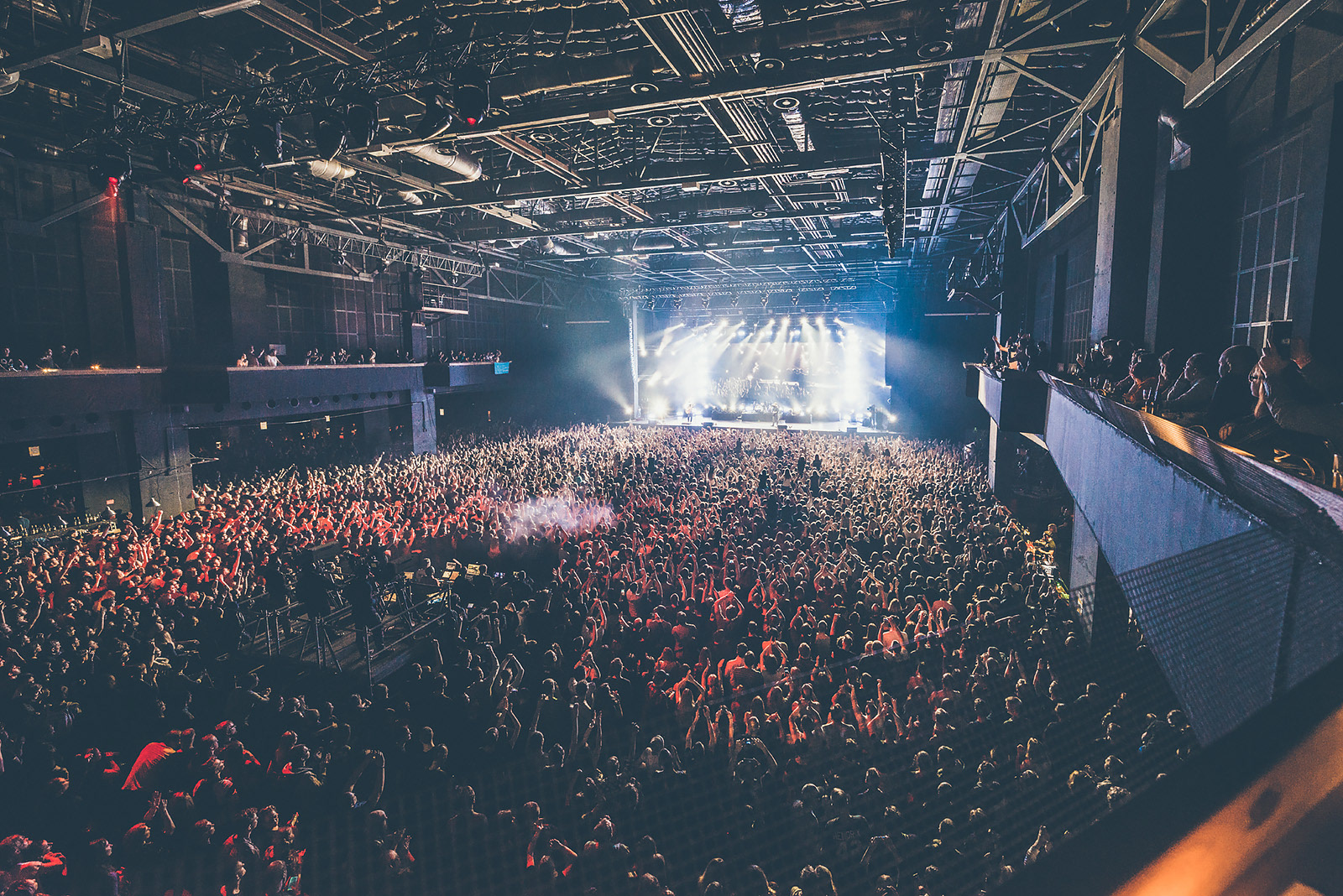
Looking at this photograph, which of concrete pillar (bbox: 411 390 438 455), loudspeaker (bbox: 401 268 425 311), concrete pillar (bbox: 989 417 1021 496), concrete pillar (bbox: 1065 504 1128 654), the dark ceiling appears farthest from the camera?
concrete pillar (bbox: 411 390 438 455)

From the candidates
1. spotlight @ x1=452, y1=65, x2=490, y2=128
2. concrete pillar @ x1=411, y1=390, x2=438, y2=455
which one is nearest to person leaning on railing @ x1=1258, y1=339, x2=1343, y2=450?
spotlight @ x1=452, y1=65, x2=490, y2=128

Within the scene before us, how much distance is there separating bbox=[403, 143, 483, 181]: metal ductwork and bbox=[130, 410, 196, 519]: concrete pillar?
896 cm

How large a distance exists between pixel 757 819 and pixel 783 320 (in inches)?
1247

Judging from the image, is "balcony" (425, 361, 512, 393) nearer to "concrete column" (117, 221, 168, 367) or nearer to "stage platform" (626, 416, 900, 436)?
"concrete column" (117, 221, 168, 367)

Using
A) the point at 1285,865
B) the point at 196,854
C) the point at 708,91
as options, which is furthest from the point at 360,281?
the point at 1285,865

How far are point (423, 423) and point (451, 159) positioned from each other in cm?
1284

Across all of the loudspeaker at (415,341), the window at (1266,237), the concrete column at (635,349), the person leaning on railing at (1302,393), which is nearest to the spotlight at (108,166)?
the loudspeaker at (415,341)

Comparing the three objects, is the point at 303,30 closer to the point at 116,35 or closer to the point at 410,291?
the point at 116,35

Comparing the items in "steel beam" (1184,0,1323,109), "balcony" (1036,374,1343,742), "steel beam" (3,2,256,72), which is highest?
"steel beam" (3,2,256,72)

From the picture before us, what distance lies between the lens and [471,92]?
21.7ft

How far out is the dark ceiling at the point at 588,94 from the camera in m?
6.47

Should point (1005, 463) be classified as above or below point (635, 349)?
below

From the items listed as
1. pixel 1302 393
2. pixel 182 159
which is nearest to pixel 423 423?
pixel 182 159

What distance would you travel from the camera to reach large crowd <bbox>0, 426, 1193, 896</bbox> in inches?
158
